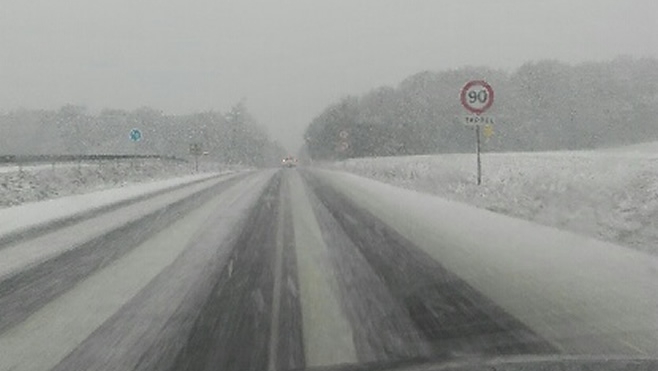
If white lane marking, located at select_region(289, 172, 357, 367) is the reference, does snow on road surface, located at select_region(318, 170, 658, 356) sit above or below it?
below

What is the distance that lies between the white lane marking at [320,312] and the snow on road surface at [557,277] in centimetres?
137

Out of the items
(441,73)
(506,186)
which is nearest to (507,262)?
(506,186)

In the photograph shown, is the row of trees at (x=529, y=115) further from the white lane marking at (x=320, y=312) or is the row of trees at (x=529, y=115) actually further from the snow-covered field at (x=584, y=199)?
the white lane marking at (x=320, y=312)

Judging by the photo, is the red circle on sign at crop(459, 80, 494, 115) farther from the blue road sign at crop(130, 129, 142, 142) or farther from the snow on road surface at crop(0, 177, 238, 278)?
the blue road sign at crop(130, 129, 142, 142)

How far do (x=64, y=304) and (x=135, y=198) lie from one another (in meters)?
15.0

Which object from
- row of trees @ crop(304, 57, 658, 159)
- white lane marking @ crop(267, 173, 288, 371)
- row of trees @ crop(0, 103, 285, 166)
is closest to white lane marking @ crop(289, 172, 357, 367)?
white lane marking @ crop(267, 173, 288, 371)

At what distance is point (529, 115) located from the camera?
356ft

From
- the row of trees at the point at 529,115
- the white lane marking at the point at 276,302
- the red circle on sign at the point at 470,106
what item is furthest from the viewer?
the row of trees at the point at 529,115

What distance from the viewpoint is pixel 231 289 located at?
608 centimetres

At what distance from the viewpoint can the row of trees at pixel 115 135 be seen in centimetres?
14800

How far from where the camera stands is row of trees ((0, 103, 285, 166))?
5827 inches

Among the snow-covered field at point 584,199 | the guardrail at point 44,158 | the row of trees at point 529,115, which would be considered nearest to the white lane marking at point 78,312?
the snow-covered field at point 584,199

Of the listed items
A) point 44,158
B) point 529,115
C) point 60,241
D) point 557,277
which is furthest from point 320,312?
point 529,115

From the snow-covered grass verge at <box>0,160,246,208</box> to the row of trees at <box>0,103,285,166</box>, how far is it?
101434mm
